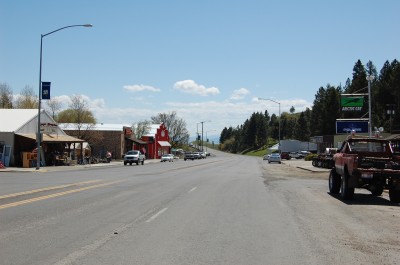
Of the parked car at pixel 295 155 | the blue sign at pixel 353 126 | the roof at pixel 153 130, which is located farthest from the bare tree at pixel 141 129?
the blue sign at pixel 353 126

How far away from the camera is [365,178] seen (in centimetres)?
1573

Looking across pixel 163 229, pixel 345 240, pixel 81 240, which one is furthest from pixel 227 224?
pixel 81 240

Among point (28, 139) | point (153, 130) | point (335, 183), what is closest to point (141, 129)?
point (153, 130)

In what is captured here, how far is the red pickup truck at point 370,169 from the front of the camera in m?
15.7

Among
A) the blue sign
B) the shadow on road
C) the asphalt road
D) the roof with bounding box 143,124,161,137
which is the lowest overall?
the shadow on road

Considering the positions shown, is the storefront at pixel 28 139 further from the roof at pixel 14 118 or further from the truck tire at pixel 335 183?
the truck tire at pixel 335 183

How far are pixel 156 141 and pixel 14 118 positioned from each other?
198ft

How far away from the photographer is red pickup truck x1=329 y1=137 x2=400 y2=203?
15.7m

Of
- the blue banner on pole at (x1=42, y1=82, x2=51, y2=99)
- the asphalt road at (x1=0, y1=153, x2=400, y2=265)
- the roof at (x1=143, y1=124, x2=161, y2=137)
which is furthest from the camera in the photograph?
the roof at (x1=143, y1=124, x2=161, y2=137)

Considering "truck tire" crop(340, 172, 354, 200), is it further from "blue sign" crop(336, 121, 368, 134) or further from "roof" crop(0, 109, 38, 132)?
Result: "roof" crop(0, 109, 38, 132)

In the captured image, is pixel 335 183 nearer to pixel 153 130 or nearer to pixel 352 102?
pixel 352 102

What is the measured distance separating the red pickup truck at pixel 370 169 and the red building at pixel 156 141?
80810 mm

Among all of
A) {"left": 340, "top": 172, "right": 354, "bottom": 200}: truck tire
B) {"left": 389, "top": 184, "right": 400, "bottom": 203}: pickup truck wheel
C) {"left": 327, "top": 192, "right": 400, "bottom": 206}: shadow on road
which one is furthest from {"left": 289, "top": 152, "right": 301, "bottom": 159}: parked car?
{"left": 340, "top": 172, "right": 354, "bottom": 200}: truck tire

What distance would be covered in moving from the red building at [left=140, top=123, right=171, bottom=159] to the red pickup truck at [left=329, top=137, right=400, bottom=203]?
8081 centimetres
